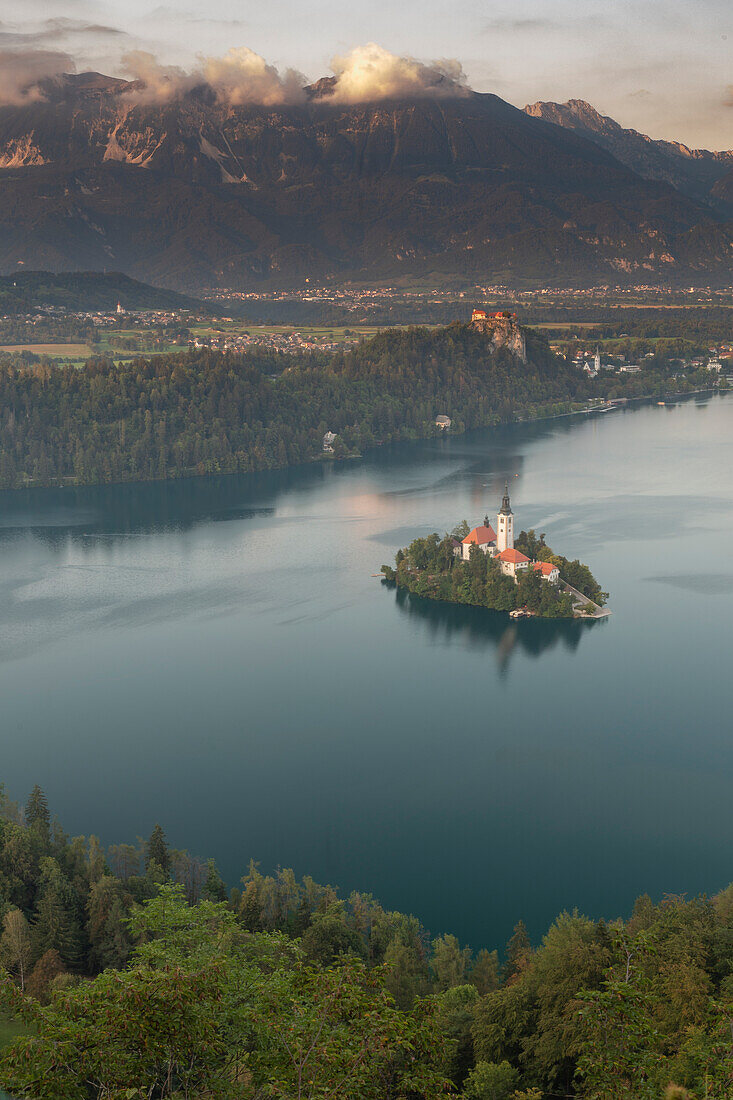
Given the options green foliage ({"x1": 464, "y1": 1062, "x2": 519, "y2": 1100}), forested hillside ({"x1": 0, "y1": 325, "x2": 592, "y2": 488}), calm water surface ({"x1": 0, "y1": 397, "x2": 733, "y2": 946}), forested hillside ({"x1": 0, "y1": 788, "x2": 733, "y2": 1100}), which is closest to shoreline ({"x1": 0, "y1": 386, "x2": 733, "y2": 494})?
forested hillside ({"x1": 0, "y1": 325, "x2": 592, "y2": 488})

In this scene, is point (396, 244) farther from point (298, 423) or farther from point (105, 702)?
point (105, 702)

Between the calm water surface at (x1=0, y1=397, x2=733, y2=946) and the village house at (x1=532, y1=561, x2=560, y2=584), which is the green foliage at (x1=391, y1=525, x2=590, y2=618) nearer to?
the village house at (x1=532, y1=561, x2=560, y2=584)

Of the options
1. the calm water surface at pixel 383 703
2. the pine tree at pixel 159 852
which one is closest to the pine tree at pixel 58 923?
the pine tree at pixel 159 852

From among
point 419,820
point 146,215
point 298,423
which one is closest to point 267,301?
point 146,215

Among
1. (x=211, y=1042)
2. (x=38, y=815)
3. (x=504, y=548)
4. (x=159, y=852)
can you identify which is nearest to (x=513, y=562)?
(x=504, y=548)

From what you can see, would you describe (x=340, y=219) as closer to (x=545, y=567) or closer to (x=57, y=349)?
(x=57, y=349)

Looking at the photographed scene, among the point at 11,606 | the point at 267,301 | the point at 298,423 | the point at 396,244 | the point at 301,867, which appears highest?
the point at 396,244
